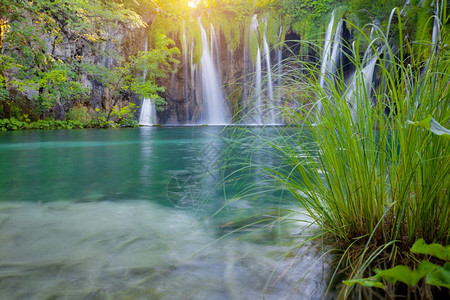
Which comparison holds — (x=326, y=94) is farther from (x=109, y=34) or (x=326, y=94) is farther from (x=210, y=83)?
(x=210, y=83)

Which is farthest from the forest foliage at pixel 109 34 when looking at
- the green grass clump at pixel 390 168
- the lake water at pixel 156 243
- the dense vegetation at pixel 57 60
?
the green grass clump at pixel 390 168

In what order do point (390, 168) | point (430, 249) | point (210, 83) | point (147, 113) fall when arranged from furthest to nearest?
point (210, 83) < point (147, 113) < point (390, 168) < point (430, 249)

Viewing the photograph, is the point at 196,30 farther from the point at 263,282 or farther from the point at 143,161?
the point at 263,282

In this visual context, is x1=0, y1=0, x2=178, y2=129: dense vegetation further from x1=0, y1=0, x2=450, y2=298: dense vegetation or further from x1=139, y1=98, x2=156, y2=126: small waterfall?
x1=139, y1=98, x2=156, y2=126: small waterfall

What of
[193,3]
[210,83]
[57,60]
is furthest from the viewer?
[193,3]

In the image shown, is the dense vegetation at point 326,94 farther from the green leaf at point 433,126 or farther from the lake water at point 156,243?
the lake water at point 156,243

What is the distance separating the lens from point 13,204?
2.29 metres

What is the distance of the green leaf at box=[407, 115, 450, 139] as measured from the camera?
0.67 m

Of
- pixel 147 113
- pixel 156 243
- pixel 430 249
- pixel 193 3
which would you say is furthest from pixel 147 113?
pixel 430 249

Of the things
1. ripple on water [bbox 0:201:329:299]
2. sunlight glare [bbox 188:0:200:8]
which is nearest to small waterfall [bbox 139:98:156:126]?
sunlight glare [bbox 188:0:200:8]

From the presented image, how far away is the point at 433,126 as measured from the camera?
71 centimetres

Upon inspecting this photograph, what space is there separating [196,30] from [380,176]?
62.1 feet

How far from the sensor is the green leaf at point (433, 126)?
0.67m

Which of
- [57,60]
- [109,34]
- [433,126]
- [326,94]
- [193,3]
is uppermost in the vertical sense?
[193,3]
